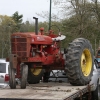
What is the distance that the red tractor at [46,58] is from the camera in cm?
859

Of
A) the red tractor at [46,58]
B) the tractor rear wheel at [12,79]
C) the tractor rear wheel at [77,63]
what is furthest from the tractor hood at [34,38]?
the tractor rear wheel at [12,79]

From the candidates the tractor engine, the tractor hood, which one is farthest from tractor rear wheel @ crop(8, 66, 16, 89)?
the tractor hood

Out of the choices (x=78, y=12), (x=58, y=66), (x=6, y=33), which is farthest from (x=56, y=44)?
(x=6, y=33)

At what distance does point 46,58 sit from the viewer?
364 inches

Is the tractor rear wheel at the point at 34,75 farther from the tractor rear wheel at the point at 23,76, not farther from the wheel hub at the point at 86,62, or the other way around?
the wheel hub at the point at 86,62

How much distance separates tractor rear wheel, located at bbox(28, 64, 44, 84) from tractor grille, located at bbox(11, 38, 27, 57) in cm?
108

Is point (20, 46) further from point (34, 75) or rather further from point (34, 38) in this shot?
point (34, 75)

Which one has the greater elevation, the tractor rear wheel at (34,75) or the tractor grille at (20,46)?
the tractor grille at (20,46)

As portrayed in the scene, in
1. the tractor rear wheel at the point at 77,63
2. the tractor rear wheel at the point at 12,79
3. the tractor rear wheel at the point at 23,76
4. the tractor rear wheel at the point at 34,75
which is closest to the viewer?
the tractor rear wheel at the point at 23,76

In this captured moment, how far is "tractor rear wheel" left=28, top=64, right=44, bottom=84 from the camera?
9922mm

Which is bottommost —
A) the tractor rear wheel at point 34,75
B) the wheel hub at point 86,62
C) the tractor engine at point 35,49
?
the tractor rear wheel at point 34,75

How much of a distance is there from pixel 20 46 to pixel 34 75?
5.51ft

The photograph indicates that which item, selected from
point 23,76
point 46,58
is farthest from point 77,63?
point 23,76

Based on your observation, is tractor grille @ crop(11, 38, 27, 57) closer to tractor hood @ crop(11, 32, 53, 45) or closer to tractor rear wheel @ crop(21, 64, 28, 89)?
tractor hood @ crop(11, 32, 53, 45)
